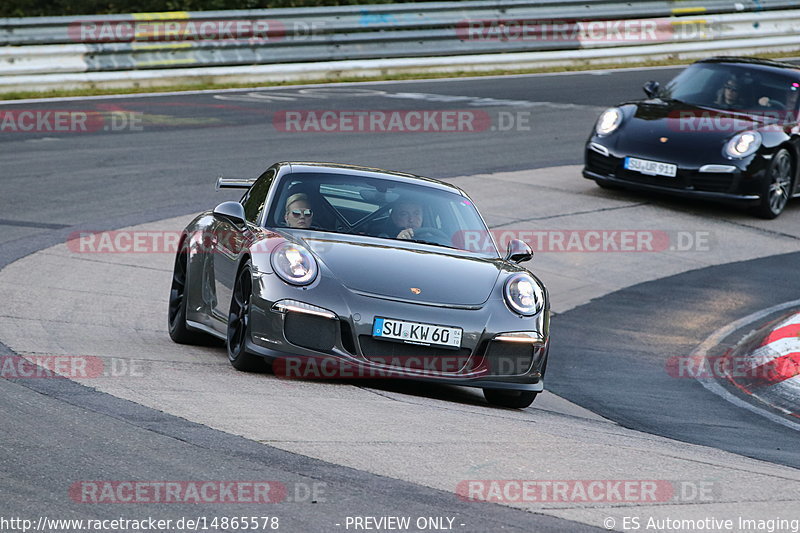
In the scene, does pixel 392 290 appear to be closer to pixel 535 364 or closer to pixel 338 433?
pixel 535 364

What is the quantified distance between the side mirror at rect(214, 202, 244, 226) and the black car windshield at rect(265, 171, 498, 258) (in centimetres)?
17

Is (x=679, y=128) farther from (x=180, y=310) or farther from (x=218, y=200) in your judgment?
(x=180, y=310)

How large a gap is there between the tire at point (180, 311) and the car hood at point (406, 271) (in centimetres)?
128

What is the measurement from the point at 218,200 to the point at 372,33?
10.5 metres

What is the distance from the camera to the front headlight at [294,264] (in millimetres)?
7195

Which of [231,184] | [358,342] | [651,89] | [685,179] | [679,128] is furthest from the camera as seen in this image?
[651,89]

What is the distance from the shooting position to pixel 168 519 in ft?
15.0

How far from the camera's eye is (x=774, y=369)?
9328mm

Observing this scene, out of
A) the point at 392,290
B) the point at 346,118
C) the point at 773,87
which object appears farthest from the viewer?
the point at 346,118

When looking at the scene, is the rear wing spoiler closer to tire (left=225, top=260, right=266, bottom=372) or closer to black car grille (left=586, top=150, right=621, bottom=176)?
tire (left=225, top=260, right=266, bottom=372)

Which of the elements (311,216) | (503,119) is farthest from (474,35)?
Result: (311,216)

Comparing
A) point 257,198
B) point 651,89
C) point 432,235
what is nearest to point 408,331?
point 432,235

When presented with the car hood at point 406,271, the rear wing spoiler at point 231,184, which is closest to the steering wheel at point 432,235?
the car hood at point 406,271

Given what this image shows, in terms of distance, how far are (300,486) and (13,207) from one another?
28.5 feet
